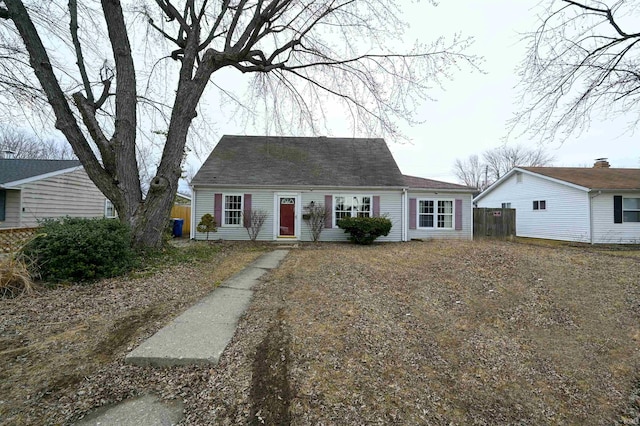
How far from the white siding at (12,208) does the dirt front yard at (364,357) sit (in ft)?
35.7

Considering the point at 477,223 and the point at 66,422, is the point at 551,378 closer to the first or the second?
the point at 66,422

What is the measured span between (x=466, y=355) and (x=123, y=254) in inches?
248

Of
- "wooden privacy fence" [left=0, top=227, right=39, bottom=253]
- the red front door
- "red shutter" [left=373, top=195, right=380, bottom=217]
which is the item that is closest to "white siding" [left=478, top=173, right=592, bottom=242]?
"red shutter" [left=373, top=195, right=380, bottom=217]

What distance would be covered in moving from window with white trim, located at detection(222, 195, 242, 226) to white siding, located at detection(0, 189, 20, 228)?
8.27 metres

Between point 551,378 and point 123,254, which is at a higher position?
point 123,254

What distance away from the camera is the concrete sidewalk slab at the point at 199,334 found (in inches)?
101

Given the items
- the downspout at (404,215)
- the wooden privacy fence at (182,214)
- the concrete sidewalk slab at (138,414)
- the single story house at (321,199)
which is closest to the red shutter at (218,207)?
the single story house at (321,199)

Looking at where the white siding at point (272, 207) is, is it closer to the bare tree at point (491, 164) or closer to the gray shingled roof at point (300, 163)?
the gray shingled roof at point (300, 163)

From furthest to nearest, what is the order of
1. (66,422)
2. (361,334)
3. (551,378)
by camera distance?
(361,334) → (551,378) → (66,422)

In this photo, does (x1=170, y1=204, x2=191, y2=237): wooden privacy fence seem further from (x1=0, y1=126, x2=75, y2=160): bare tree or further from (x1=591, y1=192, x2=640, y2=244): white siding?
(x1=591, y1=192, x2=640, y2=244): white siding

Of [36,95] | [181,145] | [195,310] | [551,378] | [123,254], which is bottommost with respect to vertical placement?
[551,378]

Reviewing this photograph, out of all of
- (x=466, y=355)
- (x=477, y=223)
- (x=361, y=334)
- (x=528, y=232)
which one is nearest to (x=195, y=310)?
(x=361, y=334)

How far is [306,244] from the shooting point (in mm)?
11602

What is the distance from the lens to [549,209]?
14664 mm
